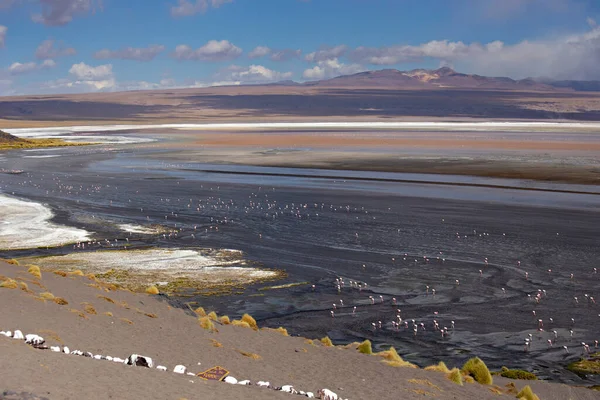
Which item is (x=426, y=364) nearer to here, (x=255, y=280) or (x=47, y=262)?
(x=255, y=280)

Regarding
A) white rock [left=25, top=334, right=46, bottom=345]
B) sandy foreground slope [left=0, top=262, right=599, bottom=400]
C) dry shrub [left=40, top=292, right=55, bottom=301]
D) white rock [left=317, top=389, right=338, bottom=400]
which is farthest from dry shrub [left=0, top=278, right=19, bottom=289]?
white rock [left=317, top=389, right=338, bottom=400]

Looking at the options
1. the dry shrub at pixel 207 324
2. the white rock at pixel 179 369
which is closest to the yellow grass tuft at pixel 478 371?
the dry shrub at pixel 207 324

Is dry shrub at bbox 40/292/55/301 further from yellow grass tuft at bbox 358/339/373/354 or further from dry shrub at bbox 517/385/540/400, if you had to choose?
dry shrub at bbox 517/385/540/400

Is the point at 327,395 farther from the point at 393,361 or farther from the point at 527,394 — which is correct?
the point at 527,394

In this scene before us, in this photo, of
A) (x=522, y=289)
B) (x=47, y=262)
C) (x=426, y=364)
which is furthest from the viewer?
(x=47, y=262)

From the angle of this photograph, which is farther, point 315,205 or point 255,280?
point 315,205

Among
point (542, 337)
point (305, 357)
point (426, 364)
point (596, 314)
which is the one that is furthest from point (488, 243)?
point (305, 357)
